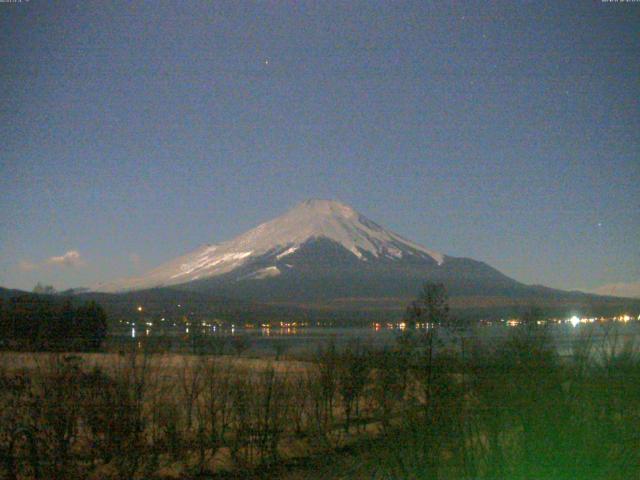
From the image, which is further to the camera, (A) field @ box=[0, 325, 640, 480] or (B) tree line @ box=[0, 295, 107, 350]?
(B) tree line @ box=[0, 295, 107, 350]

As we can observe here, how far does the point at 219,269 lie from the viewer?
12381 centimetres

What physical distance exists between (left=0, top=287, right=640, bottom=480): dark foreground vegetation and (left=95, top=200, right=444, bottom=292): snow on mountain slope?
299 ft

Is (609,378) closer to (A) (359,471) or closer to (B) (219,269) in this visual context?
(A) (359,471)

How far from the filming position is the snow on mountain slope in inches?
4848

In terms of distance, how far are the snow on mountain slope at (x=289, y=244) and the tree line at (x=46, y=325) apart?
272 ft

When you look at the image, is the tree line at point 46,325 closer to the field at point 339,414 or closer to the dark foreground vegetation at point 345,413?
the dark foreground vegetation at point 345,413

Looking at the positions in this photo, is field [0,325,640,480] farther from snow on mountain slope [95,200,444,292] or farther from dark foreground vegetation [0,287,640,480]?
snow on mountain slope [95,200,444,292]

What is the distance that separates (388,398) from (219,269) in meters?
112

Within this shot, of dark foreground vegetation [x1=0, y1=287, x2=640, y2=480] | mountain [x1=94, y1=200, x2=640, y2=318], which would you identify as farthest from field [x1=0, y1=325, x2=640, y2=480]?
mountain [x1=94, y1=200, x2=640, y2=318]

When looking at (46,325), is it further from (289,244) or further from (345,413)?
(289,244)

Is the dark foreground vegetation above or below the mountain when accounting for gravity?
below

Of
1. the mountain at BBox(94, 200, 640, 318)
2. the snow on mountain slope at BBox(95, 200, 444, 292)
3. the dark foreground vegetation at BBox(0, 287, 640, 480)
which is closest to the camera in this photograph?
the dark foreground vegetation at BBox(0, 287, 640, 480)

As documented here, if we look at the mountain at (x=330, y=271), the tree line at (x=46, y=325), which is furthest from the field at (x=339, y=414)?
the mountain at (x=330, y=271)

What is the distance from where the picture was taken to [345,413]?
15.8 meters
